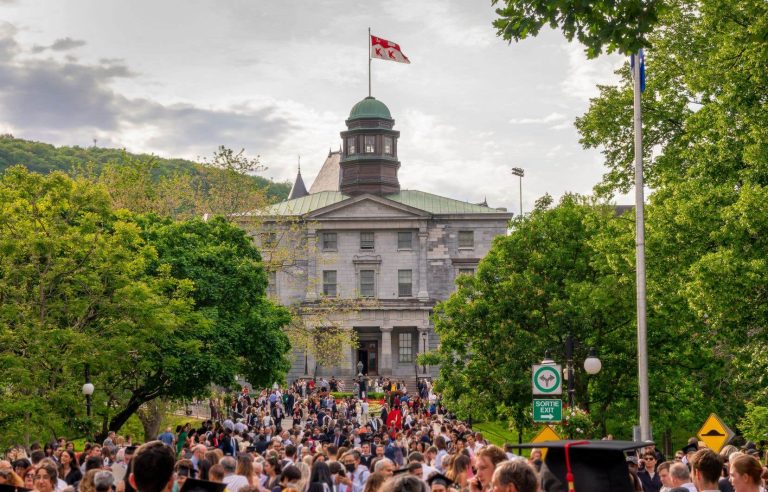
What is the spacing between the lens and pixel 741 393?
1425 inches

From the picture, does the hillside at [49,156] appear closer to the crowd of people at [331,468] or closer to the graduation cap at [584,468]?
the crowd of people at [331,468]

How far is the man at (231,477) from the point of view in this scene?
14230 mm

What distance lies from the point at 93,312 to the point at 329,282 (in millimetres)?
48974

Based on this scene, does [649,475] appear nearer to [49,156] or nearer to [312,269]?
[312,269]

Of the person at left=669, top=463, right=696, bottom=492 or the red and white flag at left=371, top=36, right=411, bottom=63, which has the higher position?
the red and white flag at left=371, top=36, right=411, bottom=63

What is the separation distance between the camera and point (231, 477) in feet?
47.7

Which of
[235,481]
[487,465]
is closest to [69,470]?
[235,481]

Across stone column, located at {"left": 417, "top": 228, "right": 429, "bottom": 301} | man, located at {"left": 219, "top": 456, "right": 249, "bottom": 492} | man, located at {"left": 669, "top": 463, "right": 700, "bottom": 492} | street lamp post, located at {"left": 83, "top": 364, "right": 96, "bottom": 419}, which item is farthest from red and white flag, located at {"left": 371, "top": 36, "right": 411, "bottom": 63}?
man, located at {"left": 669, "top": 463, "right": 700, "bottom": 492}

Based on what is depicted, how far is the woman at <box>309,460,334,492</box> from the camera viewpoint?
621 inches

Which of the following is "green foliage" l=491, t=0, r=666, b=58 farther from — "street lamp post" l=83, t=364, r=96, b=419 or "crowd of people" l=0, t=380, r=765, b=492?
"street lamp post" l=83, t=364, r=96, b=419

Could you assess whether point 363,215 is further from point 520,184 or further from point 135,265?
point 135,265

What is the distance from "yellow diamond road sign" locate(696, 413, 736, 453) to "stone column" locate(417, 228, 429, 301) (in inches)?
2505

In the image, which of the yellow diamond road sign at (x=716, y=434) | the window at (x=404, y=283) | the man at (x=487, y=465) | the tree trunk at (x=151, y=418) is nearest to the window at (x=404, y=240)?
the window at (x=404, y=283)

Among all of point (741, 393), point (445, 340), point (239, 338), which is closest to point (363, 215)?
point (239, 338)
